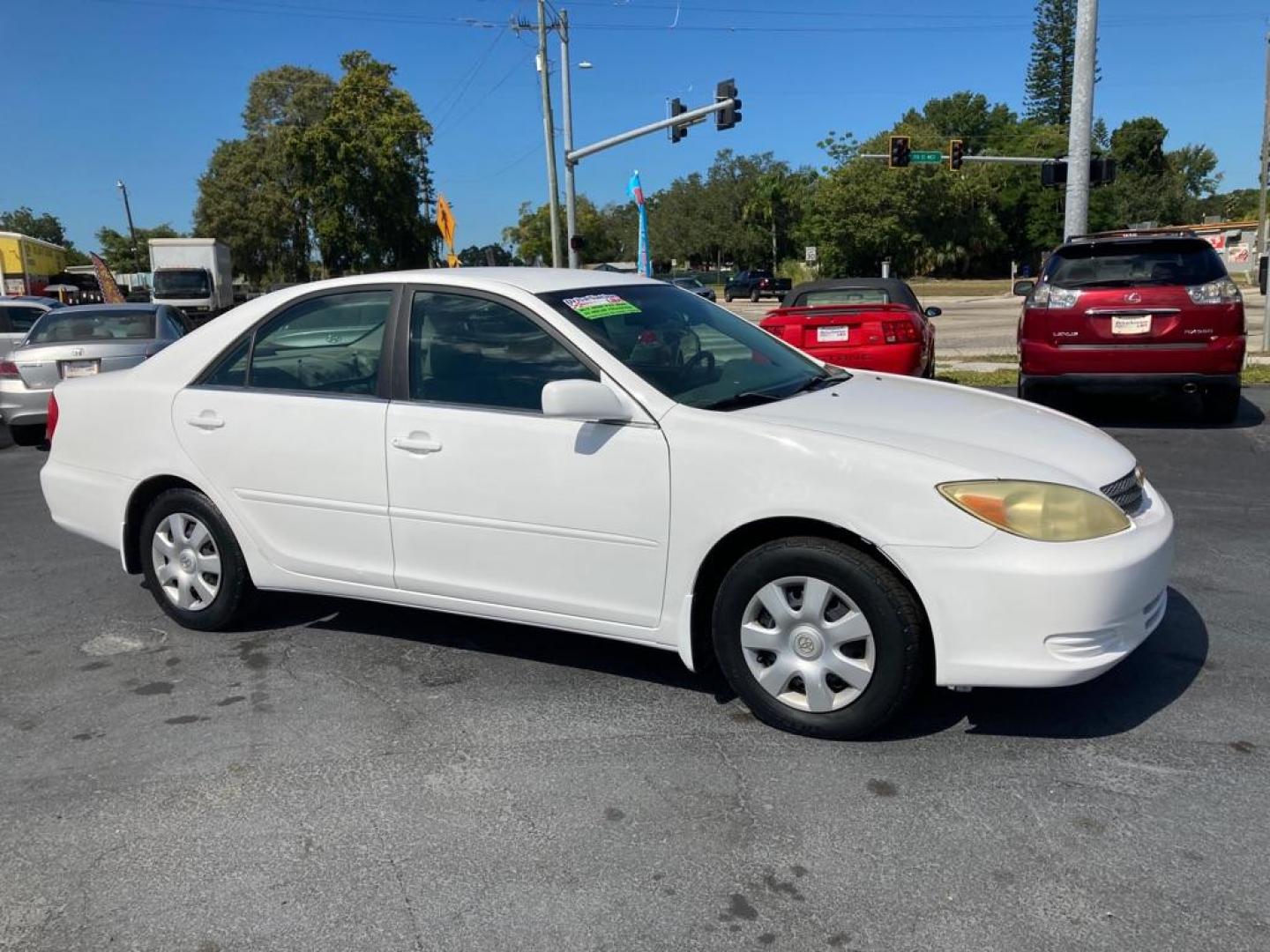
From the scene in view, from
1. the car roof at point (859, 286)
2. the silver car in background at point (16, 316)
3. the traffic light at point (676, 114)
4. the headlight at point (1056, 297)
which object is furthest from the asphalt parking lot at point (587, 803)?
the traffic light at point (676, 114)

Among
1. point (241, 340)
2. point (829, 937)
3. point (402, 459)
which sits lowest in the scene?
point (829, 937)

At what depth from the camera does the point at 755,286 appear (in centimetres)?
5116

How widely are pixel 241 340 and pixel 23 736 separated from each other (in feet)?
5.90

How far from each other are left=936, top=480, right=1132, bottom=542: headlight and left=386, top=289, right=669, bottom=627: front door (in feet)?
3.23

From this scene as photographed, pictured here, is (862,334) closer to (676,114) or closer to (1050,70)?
(676,114)

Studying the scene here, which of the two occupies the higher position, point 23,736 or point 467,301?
point 467,301

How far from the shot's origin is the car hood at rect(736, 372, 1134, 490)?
135 inches

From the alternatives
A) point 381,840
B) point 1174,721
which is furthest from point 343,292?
point 1174,721

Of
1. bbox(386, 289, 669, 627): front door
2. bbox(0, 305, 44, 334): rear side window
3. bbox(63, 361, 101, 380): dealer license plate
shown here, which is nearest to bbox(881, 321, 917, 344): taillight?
bbox(386, 289, 669, 627): front door

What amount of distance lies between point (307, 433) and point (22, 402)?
26.6 feet

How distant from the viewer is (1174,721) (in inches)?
144

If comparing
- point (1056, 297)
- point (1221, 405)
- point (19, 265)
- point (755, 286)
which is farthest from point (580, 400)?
point (755, 286)

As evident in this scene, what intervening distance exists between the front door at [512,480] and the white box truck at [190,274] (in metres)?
32.8

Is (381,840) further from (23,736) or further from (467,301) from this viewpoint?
(467,301)
